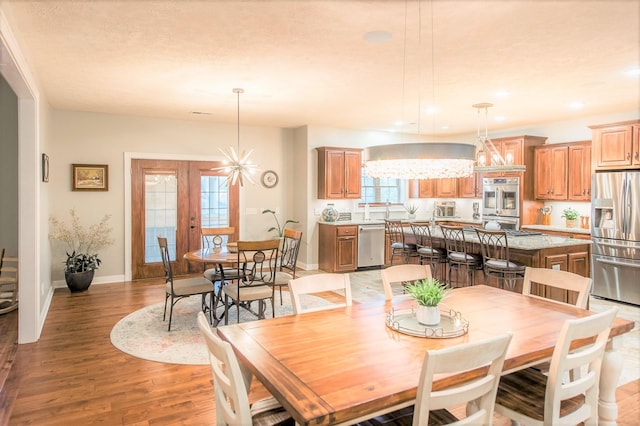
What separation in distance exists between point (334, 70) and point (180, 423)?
10.8ft

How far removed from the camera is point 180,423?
2.69m

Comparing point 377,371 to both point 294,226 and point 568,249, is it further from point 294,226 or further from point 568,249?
point 294,226

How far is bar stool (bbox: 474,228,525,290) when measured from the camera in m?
4.65

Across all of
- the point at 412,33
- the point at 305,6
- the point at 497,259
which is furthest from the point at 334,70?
the point at 497,259

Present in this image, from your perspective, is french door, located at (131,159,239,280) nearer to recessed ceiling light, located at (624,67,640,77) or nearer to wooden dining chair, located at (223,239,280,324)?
wooden dining chair, located at (223,239,280,324)

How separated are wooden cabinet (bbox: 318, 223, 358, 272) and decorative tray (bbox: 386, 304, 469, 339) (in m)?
4.88

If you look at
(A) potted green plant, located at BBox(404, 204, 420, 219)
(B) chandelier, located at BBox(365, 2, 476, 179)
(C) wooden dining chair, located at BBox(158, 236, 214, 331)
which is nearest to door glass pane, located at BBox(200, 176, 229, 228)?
(C) wooden dining chair, located at BBox(158, 236, 214, 331)

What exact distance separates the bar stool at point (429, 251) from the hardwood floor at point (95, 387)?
2801mm

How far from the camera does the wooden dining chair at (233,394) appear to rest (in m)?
1.56

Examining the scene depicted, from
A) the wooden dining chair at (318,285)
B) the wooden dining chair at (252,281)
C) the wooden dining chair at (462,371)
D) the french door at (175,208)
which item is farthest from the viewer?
the french door at (175,208)

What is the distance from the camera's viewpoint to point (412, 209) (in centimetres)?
880

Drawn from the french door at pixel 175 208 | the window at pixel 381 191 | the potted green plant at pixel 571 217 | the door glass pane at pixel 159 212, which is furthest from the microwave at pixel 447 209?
the door glass pane at pixel 159 212

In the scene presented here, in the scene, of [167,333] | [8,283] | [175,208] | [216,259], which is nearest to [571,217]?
[216,259]

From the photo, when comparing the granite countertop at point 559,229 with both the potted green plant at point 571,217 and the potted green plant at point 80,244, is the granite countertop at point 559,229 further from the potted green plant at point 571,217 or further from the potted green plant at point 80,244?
the potted green plant at point 80,244
